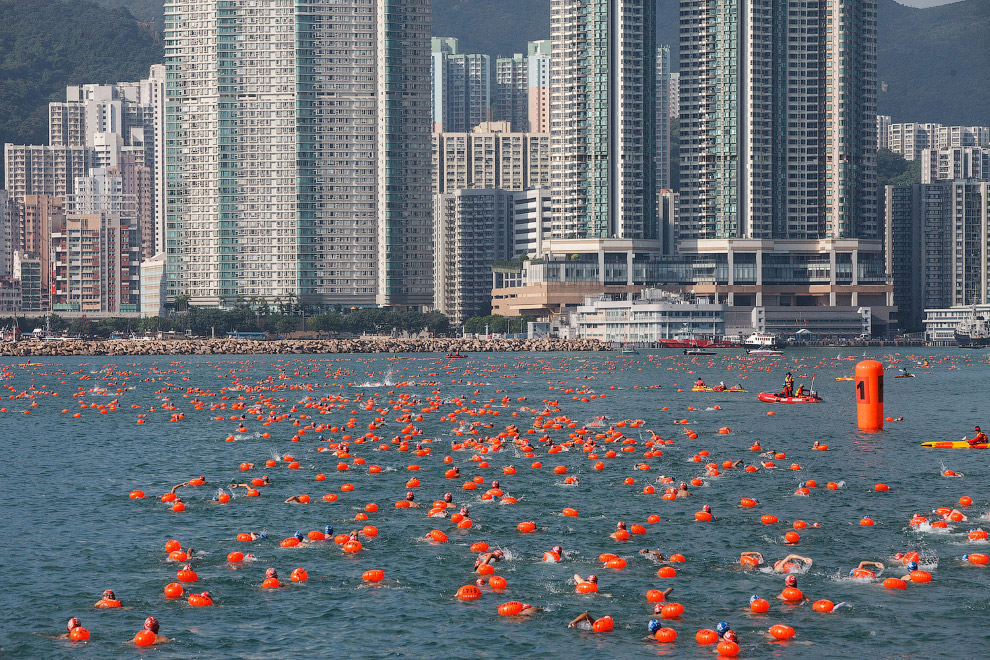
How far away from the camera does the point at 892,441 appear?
7562 cm

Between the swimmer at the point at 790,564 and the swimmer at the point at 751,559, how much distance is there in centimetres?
62

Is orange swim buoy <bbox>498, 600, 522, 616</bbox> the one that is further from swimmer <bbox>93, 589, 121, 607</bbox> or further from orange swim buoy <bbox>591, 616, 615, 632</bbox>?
swimmer <bbox>93, 589, 121, 607</bbox>

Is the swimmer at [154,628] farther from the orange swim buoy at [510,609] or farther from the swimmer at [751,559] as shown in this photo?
the swimmer at [751,559]

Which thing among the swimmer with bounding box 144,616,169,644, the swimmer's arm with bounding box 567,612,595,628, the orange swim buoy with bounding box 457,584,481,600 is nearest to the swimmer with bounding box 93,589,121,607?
the swimmer with bounding box 144,616,169,644

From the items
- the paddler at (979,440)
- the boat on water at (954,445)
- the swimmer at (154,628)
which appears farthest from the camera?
the paddler at (979,440)

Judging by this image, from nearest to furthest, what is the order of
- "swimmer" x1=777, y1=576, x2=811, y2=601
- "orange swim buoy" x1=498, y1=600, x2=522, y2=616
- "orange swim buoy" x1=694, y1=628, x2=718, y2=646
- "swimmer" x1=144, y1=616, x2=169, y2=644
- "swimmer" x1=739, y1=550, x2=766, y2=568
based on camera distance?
"orange swim buoy" x1=694, y1=628, x2=718, y2=646
"swimmer" x1=144, y1=616, x2=169, y2=644
"orange swim buoy" x1=498, y1=600, x2=522, y2=616
"swimmer" x1=777, y1=576, x2=811, y2=601
"swimmer" x1=739, y1=550, x2=766, y2=568

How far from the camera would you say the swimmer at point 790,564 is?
42.0m

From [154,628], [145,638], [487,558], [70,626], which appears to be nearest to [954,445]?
[487,558]

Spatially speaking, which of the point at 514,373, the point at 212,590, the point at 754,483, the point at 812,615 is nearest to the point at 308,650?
the point at 212,590

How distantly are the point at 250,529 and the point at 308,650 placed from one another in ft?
49.5

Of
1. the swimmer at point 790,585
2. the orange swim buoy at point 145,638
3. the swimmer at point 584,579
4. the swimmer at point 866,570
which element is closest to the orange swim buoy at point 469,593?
the swimmer at point 584,579

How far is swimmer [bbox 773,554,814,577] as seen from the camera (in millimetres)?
41981

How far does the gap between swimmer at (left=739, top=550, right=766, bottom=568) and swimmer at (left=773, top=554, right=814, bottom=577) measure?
2.03 ft

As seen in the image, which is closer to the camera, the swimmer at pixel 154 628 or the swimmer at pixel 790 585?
the swimmer at pixel 154 628
